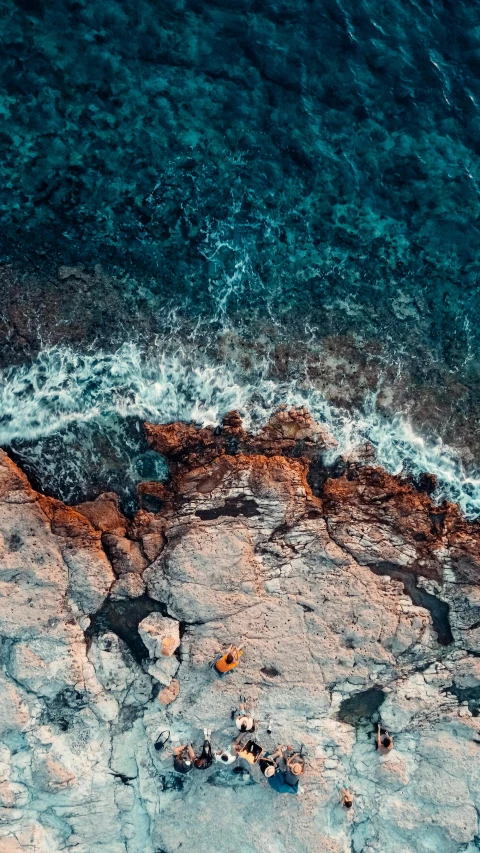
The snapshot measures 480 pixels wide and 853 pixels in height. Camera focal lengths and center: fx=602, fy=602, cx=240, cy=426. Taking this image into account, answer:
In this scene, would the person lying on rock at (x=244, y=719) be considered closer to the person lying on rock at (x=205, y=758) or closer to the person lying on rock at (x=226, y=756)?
the person lying on rock at (x=226, y=756)

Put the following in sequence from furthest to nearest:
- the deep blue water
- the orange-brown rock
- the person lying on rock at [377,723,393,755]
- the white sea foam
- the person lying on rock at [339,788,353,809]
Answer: the deep blue water, the white sea foam, the orange-brown rock, the person lying on rock at [377,723,393,755], the person lying on rock at [339,788,353,809]

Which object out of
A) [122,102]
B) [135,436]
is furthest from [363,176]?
[135,436]

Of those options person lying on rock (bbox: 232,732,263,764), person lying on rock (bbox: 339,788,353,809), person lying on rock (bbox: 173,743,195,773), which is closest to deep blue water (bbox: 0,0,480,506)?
person lying on rock (bbox: 173,743,195,773)

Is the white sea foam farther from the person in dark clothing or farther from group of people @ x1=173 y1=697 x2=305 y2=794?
the person in dark clothing

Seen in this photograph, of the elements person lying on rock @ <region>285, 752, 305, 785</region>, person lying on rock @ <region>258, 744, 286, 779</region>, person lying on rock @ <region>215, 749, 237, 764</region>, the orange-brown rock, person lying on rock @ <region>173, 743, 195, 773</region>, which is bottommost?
person lying on rock @ <region>173, 743, 195, 773</region>

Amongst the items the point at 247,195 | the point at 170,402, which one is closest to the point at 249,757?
the point at 170,402

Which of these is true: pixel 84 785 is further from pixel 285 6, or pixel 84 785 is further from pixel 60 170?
pixel 285 6

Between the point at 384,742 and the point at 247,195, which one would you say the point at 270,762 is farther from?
the point at 247,195
